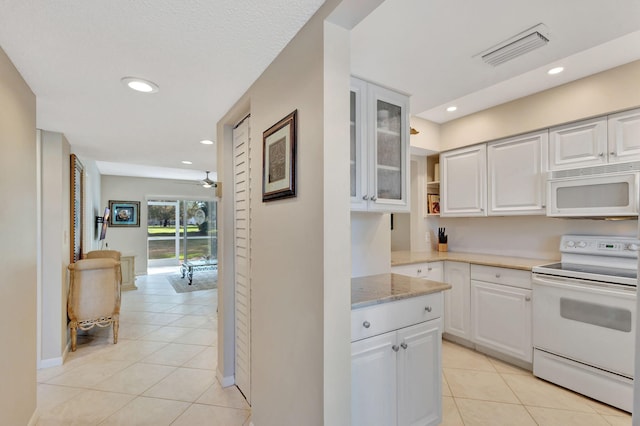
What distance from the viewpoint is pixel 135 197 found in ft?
23.3

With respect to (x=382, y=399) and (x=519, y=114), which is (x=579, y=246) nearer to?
(x=519, y=114)

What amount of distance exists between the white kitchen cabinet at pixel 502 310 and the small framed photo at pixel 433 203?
96 cm

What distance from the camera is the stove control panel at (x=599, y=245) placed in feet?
7.52

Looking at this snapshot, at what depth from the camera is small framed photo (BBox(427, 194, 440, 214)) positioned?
3.73 meters

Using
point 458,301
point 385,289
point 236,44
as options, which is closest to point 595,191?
point 458,301

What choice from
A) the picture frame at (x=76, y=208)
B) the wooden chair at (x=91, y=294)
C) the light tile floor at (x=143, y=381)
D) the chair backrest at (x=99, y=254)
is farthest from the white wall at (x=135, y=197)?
the wooden chair at (x=91, y=294)

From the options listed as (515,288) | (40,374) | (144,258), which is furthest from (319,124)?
(144,258)

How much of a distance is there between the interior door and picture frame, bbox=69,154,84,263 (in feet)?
6.97

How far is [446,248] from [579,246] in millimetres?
1329

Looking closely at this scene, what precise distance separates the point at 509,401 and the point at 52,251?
13.4ft

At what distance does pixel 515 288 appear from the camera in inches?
104

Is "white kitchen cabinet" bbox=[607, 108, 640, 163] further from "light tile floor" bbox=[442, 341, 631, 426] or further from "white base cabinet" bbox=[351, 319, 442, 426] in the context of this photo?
"white base cabinet" bbox=[351, 319, 442, 426]

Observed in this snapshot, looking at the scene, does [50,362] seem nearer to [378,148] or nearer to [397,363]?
[397,363]

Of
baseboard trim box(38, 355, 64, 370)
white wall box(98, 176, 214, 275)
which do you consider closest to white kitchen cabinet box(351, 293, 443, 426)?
baseboard trim box(38, 355, 64, 370)
